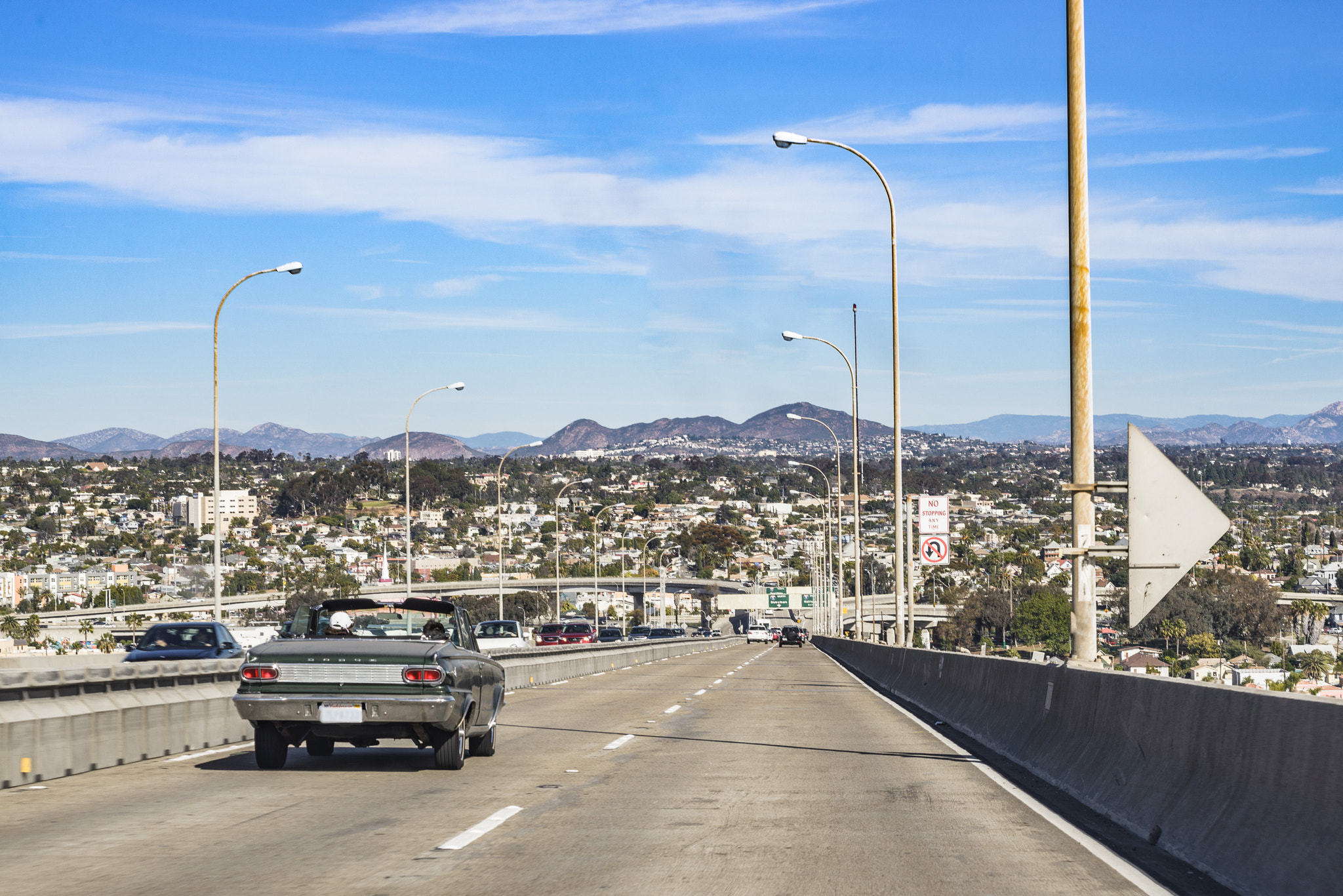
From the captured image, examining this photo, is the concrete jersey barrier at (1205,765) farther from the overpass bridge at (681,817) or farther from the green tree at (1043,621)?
the green tree at (1043,621)

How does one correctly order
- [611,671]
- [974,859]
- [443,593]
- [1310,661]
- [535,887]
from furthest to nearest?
1. [443,593]
2. [611,671]
3. [1310,661]
4. [974,859]
5. [535,887]

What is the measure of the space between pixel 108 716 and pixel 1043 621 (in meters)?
63.3

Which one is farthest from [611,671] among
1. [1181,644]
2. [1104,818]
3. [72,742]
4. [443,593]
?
[443,593]

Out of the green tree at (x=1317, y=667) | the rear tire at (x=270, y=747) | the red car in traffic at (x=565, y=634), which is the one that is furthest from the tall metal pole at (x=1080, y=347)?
the red car in traffic at (x=565, y=634)

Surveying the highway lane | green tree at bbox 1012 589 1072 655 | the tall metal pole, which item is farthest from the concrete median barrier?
green tree at bbox 1012 589 1072 655

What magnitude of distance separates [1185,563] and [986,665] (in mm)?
8133

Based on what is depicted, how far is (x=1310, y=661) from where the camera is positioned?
98.3 feet

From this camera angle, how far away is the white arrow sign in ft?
36.1

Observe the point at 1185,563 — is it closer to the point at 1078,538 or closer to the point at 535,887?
the point at 1078,538

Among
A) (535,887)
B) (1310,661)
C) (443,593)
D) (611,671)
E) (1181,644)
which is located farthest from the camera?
(443,593)

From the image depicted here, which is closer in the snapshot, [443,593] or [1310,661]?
[1310,661]

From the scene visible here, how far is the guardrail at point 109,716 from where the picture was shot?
1262 cm

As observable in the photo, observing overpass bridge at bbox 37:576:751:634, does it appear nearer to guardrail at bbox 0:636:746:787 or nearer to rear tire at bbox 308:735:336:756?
guardrail at bbox 0:636:746:787

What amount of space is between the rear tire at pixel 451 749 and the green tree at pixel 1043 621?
45856mm
